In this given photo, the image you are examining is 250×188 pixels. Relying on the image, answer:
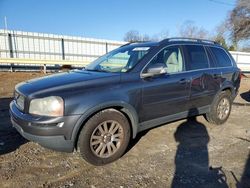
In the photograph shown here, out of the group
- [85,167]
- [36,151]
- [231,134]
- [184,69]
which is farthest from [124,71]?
[231,134]

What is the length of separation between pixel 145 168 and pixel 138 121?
2.56 feet

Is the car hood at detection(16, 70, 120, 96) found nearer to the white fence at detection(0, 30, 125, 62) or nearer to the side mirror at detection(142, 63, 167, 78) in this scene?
the side mirror at detection(142, 63, 167, 78)

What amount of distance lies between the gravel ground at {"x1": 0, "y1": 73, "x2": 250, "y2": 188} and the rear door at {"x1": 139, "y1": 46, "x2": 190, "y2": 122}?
2.11 feet

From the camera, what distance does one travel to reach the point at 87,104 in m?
3.51

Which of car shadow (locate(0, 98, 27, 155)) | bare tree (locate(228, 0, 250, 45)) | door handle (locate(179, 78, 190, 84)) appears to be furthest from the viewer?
bare tree (locate(228, 0, 250, 45))

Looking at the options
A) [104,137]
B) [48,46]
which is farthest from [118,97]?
[48,46]

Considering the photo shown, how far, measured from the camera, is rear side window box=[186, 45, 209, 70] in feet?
16.5

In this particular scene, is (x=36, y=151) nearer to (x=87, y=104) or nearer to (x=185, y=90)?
(x=87, y=104)

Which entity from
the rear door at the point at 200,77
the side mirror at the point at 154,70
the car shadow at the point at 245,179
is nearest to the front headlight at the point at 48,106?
the side mirror at the point at 154,70

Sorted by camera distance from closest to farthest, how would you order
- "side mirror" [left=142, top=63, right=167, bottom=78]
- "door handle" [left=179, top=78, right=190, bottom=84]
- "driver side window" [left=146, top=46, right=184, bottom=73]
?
"side mirror" [left=142, top=63, right=167, bottom=78], "driver side window" [left=146, top=46, right=184, bottom=73], "door handle" [left=179, top=78, right=190, bottom=84]

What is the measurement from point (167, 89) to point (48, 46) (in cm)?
1315

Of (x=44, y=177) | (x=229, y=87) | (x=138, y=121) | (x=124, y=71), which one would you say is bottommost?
(x=44, y=177)

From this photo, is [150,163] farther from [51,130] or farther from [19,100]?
[19,100]

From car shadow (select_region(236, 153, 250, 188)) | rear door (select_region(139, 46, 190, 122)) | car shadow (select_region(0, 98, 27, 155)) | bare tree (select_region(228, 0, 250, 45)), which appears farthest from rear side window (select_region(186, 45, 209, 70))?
bare tree (select_region(228, 0, 250, 45))
